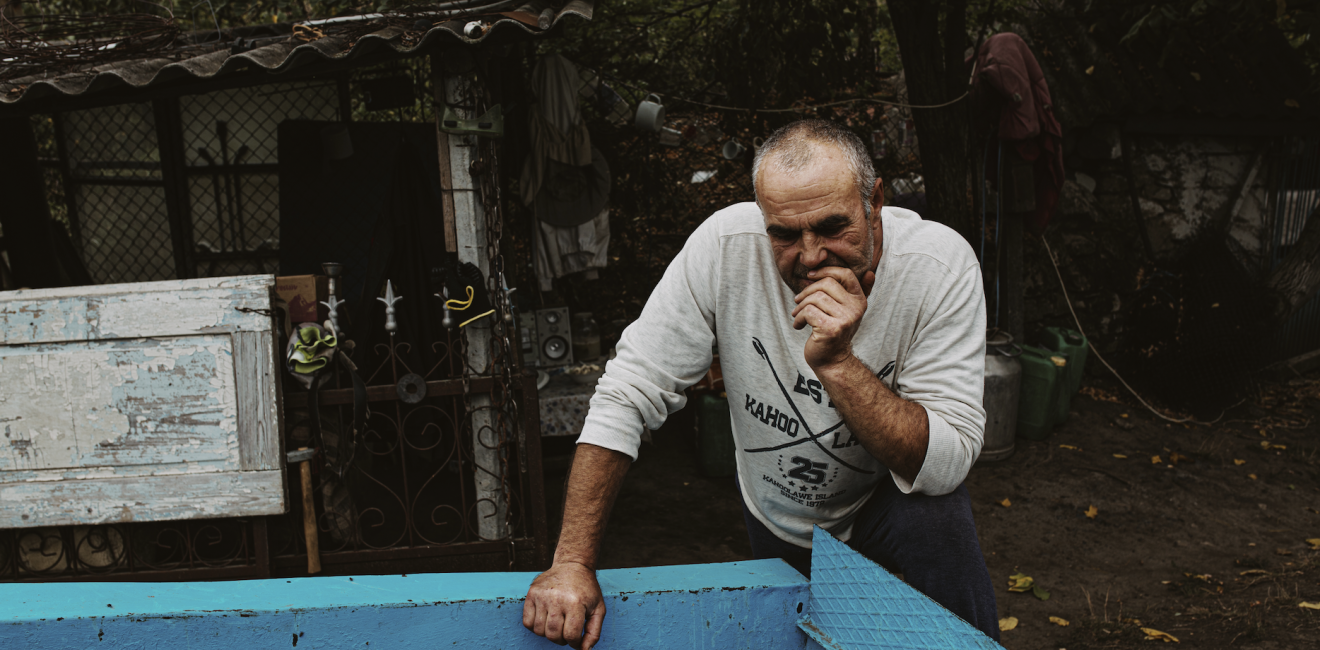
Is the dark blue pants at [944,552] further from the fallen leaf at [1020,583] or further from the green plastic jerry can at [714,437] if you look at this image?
the green plastic jerry can at [714,437]

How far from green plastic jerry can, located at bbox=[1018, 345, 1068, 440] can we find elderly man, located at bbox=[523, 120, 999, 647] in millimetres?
4100

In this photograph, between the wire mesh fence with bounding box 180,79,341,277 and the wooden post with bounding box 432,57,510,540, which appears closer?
the wooden post with bounding box 432,57,510,540

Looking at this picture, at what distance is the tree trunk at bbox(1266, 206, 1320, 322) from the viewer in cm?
604

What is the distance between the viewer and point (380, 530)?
4.46 m

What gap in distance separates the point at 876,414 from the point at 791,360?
39 centimetres

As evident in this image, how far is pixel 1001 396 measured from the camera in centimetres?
517

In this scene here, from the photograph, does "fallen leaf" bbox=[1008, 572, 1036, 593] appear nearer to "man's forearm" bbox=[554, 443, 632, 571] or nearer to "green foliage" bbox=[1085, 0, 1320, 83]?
"man's forearm" bbox=[554, 443, 632, 571]

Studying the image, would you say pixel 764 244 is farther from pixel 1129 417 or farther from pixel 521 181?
pixel 1129 417

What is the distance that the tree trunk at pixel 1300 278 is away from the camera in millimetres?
6039

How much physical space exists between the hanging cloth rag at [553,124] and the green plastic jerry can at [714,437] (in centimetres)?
179

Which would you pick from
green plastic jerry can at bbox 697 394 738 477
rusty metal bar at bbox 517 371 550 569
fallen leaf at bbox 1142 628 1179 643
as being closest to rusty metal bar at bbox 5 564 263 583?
rusty metal bar at bbox 517 371 550 569

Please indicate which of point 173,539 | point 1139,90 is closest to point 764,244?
point 173,539

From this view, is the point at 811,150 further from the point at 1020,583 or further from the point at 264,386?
the point at 1020,583

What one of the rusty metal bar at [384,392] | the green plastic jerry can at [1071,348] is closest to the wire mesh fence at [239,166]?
the rusty metal bar at [384,392]
